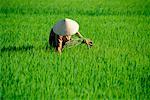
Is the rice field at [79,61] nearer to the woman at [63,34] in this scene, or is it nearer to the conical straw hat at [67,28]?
Result: the woman at [63,34]

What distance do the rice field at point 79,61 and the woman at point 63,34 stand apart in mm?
134

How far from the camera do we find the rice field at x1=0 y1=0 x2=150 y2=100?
4566 mm

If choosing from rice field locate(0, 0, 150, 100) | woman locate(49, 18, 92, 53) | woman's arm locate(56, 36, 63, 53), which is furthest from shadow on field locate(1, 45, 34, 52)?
woman's arm locate(56, 36, 63, 53)

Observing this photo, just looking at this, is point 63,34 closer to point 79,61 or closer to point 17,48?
point 79,61

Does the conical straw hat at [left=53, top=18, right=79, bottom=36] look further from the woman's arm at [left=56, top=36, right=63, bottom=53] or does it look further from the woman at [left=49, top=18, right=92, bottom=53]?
the woman's arm at [left=56, top=36, right=63, bottom=53]

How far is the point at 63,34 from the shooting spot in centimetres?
609

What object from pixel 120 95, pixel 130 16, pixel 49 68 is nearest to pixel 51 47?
pixel 49 68

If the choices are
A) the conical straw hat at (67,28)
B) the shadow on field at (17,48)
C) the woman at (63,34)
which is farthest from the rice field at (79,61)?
the conical straw hat at (67,28)

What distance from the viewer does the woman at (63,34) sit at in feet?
19.9

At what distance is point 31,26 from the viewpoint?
29.4 feet

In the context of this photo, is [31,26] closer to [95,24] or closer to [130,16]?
[95,24]

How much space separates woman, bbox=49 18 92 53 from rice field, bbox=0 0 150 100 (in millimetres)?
134

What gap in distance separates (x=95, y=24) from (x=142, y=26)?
103 cm

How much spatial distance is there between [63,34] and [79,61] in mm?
556
